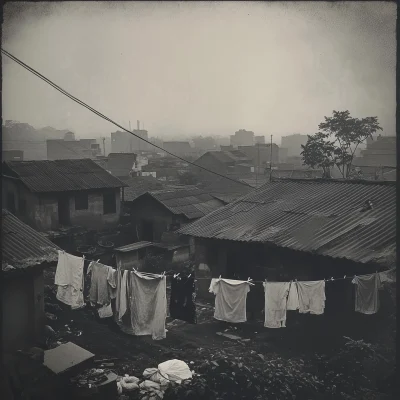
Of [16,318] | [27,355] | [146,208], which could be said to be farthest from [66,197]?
[27,355]

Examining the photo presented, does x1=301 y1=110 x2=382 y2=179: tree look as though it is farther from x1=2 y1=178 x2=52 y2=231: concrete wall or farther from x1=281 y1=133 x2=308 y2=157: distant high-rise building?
x1=281 y1=133 x2=308 y2=157: distant high-rise building

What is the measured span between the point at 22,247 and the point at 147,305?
416 cm

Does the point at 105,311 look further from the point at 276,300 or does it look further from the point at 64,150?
the point at 64,150

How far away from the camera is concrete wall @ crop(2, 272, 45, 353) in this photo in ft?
40.3

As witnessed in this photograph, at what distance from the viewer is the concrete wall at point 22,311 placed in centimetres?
1228

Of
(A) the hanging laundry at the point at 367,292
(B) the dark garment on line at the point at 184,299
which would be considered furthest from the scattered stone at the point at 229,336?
(A) the hanging laundry at the point at 367,292

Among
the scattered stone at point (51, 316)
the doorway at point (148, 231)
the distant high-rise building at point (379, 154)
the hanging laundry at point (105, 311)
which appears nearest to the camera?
the hanging laundry at point (105, 311)

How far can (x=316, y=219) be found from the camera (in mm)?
16656

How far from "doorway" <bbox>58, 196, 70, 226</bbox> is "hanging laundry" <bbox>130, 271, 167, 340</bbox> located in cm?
→ 1990

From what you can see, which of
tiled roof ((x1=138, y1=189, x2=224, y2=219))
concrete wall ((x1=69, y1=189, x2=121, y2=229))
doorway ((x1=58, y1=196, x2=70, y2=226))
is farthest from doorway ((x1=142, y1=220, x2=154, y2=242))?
doorway ((x1=58, y1=196, x2=70, y2=226))

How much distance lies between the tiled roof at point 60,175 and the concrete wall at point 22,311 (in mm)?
17715

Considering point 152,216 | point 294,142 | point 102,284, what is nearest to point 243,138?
point 294,142

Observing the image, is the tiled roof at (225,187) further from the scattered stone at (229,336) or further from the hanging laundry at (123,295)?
the hanging laundry at (123,295)

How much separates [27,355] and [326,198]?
44.2 feet
